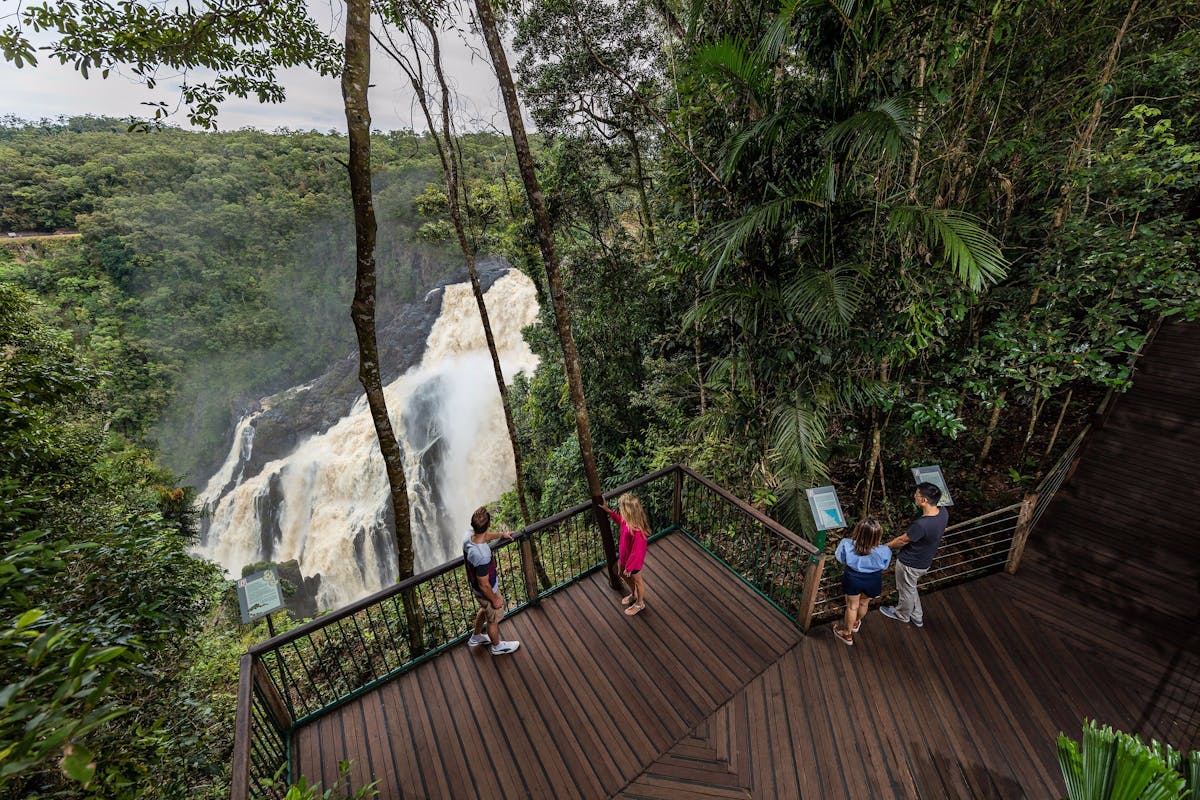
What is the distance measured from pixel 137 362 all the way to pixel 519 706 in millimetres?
30531

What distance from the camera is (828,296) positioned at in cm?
323

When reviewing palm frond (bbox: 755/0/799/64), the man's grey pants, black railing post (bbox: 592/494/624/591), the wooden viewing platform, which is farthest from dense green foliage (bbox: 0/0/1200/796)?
black railing post (bbox: 592/494/624/591)

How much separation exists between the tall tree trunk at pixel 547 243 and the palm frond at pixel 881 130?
2.05 meters

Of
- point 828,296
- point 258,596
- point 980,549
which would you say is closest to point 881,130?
point 828,296

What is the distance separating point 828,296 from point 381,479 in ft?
58.4

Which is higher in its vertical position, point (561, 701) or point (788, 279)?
point (788, 279)

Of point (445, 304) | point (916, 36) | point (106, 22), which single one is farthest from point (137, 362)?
point (916, 36)

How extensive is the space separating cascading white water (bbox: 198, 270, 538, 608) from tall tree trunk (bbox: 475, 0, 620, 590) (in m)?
13.3

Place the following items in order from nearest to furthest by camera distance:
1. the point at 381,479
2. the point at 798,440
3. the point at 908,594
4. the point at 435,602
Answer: the point at 908,594 < the point at 798,440 < the point at 435,602 < the point at 381,479

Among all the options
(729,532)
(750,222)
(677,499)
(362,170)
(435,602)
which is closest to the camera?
(362,170)

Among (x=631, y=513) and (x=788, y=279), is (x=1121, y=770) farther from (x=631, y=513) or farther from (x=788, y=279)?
(x=788, y=279)

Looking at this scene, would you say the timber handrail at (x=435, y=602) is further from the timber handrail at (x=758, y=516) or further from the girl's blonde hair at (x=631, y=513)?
the girl's blonde hair at (x=631, y=513)

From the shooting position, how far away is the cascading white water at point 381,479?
15.9 metres

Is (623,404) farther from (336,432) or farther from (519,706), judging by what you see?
(336,432)
